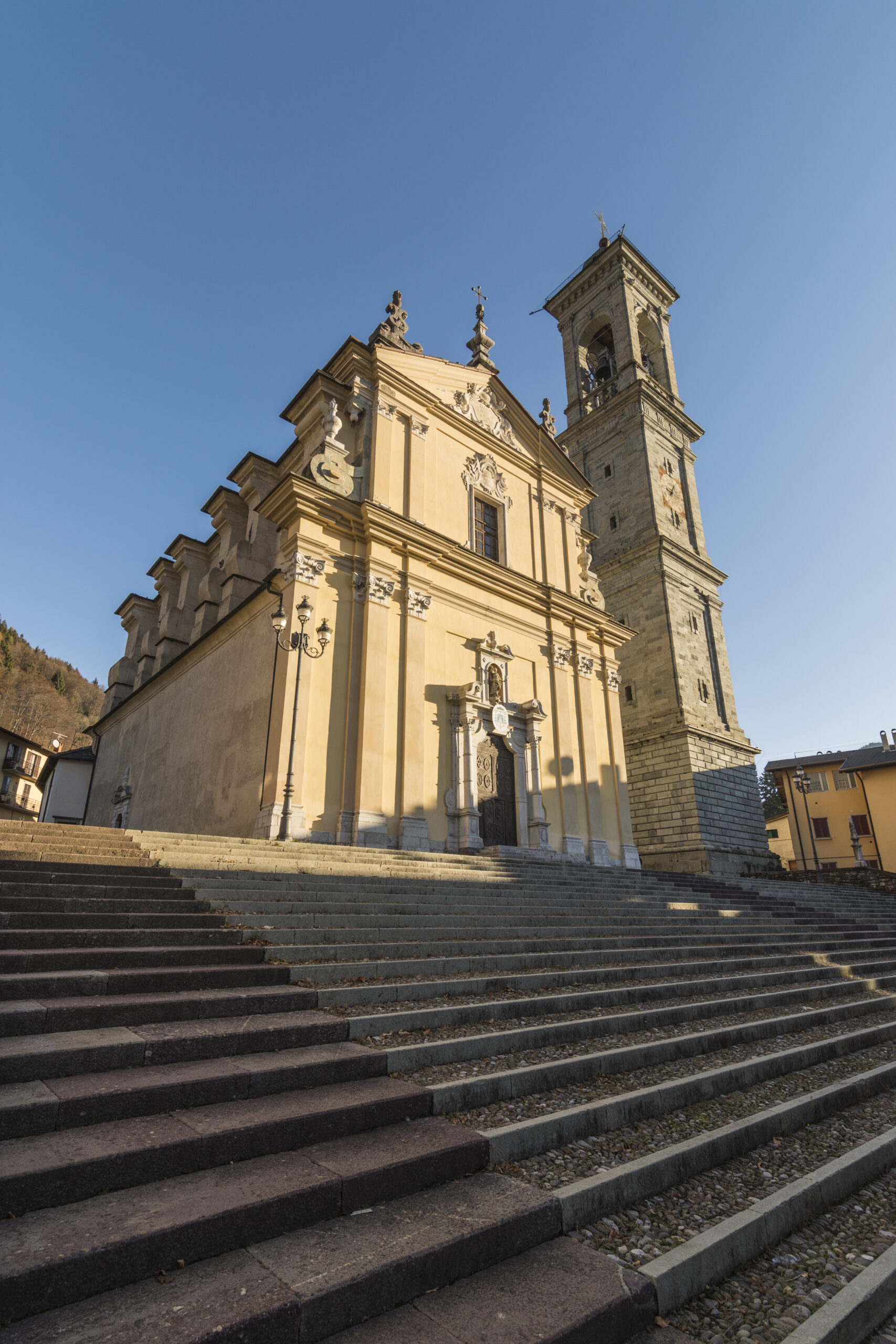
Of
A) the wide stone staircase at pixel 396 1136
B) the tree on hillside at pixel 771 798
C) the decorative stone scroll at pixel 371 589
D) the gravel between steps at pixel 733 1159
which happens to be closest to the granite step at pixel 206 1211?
the wide stone staircase at pixel 396 1136

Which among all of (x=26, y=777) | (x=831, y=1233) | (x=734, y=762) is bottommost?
(x=831, y=1233)

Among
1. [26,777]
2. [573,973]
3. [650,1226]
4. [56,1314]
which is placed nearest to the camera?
[56,1314]

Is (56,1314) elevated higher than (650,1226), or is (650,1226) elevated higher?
(56,1314)

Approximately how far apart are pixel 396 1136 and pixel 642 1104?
1.64 meters

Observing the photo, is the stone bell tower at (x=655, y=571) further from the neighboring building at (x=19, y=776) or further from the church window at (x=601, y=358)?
the neighboring building at (x=19, y=776)

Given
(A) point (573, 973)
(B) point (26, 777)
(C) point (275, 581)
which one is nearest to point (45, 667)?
(B) point (26, 777)

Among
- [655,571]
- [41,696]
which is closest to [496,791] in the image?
[655,571]

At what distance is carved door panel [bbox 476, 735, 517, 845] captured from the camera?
52.4ft

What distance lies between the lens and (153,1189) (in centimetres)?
239

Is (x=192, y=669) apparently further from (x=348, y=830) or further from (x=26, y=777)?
(x=26, y=777)

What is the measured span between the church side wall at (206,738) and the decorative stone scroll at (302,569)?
1520 millimetres

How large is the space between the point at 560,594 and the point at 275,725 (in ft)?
33.8

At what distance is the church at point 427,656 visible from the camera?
13953 mm

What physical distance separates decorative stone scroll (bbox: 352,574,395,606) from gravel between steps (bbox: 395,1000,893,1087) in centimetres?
1087
